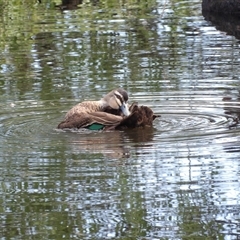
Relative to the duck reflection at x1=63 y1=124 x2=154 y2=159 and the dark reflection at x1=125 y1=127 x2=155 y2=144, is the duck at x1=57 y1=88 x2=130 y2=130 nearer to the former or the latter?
the duck reflection at x1=63 y1=124 x2=154 y2=159

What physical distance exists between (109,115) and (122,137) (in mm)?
617

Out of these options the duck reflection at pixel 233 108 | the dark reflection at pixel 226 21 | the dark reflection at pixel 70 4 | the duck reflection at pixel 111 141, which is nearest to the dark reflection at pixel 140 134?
the duck reflection at pixel 111 141

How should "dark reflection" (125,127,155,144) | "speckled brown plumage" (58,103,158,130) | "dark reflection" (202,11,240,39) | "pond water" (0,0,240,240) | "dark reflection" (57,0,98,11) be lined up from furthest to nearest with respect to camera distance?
1. "dark reflection" (57,0,98,11)
2. "dark reflection" (202,11,240,39)
3. "speckled brown plumage" (58,103,158,130)
4. "dark reflection" (125,127,155,144)
5. "pond water" (0,0,240,240)

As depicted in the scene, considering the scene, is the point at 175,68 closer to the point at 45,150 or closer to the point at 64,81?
the point at 64,81

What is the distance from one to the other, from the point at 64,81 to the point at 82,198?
505 cm

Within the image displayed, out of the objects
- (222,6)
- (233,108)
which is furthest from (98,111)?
(222,6)

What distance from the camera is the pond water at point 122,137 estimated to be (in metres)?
6.32

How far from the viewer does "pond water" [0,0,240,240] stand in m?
6.32

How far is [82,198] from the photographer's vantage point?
22.2 ft

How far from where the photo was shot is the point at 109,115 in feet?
31.4

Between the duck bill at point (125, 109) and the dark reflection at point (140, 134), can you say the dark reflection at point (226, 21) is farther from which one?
the dark reflection at point (140, 134)

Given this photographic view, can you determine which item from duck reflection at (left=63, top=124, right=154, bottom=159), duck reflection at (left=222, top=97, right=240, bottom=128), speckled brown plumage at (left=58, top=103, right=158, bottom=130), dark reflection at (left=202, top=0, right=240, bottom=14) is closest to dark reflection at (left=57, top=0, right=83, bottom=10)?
dark reflection at (left=202, top=0, right=240, bottom=14)

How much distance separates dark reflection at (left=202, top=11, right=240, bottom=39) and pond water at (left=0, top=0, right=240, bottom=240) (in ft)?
0.79

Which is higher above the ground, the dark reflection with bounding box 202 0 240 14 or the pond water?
the pond water
